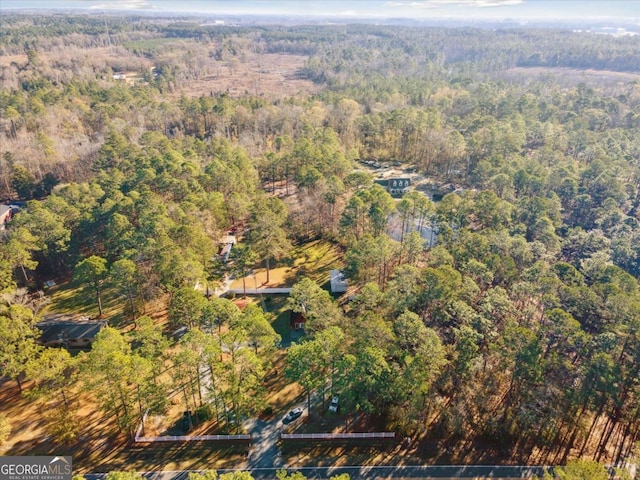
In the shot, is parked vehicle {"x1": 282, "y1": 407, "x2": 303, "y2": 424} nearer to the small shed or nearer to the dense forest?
the dense forest

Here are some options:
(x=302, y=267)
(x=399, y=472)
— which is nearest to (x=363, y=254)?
(x=302, y=267)

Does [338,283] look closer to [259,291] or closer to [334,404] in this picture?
[259,291]

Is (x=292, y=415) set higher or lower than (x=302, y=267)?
lower

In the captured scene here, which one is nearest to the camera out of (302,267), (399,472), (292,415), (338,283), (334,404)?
(399,472)

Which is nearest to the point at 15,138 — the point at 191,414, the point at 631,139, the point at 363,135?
the point at 363,135

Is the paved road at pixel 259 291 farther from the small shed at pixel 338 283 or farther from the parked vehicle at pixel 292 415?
the parked vehicle at pixel 292 415

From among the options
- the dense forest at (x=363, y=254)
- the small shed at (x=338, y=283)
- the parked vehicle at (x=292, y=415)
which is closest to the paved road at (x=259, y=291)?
the dense forest at (x=363, y=254)
